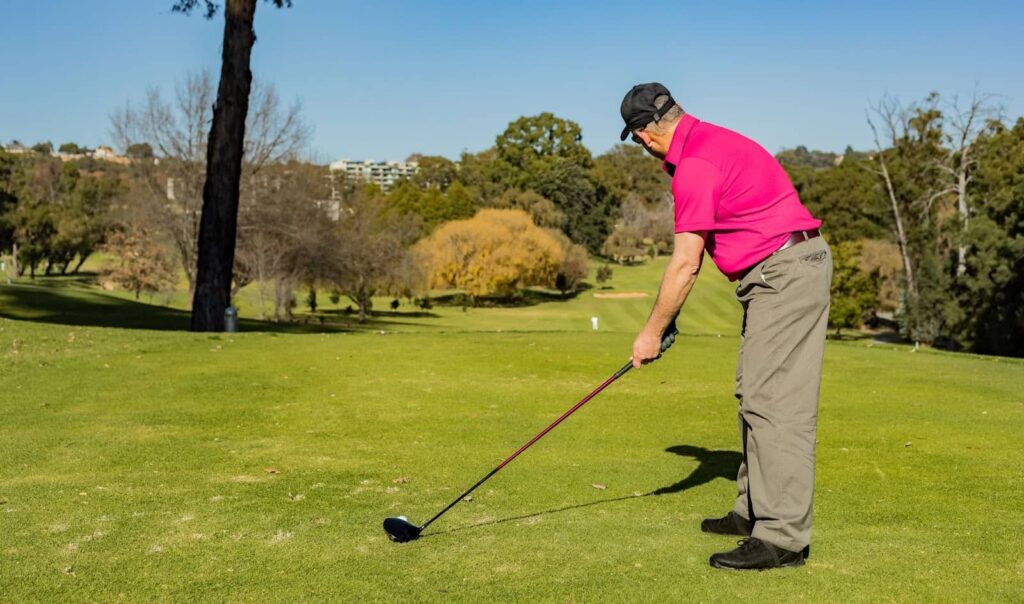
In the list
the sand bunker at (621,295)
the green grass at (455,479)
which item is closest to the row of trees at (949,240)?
the sand bunker at (621,295)

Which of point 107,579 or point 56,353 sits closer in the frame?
point 107,579

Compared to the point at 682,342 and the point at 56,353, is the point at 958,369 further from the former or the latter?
the point at 56,353

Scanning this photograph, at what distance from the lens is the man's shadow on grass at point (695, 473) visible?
5.62 m

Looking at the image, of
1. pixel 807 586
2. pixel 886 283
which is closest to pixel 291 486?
pixel 807 586

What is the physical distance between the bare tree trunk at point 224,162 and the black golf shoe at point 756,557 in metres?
17.1

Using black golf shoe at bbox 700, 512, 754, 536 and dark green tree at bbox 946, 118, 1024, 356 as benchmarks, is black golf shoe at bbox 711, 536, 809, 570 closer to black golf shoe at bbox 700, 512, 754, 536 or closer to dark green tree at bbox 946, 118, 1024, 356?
black golf shoe at bbox 700, 512, 754, 536

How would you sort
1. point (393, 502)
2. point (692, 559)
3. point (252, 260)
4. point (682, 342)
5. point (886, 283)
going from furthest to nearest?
point (886, 283) → point (252, 260) → point (682, 342) → point (393, 502) → point (692, 559)

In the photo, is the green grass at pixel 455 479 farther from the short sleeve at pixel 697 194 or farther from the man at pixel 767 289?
the short sleeve at pixel 697 194

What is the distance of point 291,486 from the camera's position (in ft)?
20.7

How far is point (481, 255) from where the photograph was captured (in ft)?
253

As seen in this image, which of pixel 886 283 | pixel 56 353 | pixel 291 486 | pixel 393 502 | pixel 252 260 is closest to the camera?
pixel 393 502

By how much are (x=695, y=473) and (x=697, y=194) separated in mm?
2752

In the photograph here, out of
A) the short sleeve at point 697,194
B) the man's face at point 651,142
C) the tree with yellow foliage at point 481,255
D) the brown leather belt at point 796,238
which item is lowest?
the brown leather belt at point 796,238

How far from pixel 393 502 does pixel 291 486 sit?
2.66 ft
